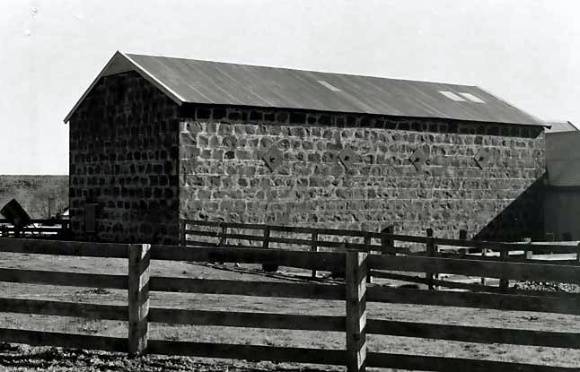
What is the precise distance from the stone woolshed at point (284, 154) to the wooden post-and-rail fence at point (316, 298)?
52.3ft

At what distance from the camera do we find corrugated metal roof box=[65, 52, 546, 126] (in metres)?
27.3

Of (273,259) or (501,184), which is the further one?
(501,184)

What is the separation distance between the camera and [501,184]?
33.4 metres

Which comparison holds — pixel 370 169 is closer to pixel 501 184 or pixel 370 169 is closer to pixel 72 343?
pixel 501 184

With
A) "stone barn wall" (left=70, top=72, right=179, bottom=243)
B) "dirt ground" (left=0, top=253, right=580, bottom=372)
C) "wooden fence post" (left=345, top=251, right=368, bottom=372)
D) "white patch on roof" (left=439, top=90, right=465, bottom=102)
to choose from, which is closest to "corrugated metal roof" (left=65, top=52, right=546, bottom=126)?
"white patch on roof" (left=439, top=90, right=465, bottom=102)

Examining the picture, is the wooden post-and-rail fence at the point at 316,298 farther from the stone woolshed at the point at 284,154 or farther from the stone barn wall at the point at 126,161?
the stone barn wall at the point at 126,161

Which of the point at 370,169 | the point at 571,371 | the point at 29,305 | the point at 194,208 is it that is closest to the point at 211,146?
the point at 194,208

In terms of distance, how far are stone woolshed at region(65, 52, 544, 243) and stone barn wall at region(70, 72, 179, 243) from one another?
0.06 metres

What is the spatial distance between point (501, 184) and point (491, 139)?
181 cm

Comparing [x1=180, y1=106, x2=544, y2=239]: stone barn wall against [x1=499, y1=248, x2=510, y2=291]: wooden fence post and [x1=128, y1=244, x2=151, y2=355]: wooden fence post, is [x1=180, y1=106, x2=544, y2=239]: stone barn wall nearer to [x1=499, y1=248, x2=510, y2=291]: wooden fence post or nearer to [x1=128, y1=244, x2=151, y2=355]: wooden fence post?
[x1=499, y1=248, x2=510, y2=291]: wooden fence post

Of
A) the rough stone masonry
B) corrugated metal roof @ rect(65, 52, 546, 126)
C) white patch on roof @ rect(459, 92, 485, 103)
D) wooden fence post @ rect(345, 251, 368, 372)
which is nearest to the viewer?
wooden fence post @ rect(345, 251, 368, 372)

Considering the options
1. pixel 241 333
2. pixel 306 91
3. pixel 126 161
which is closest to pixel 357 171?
pixel 306 91

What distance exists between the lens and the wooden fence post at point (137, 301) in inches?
368

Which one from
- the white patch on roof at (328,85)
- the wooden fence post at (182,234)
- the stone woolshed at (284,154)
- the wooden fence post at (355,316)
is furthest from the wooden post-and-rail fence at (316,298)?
the white patch on roof at (328,85)
